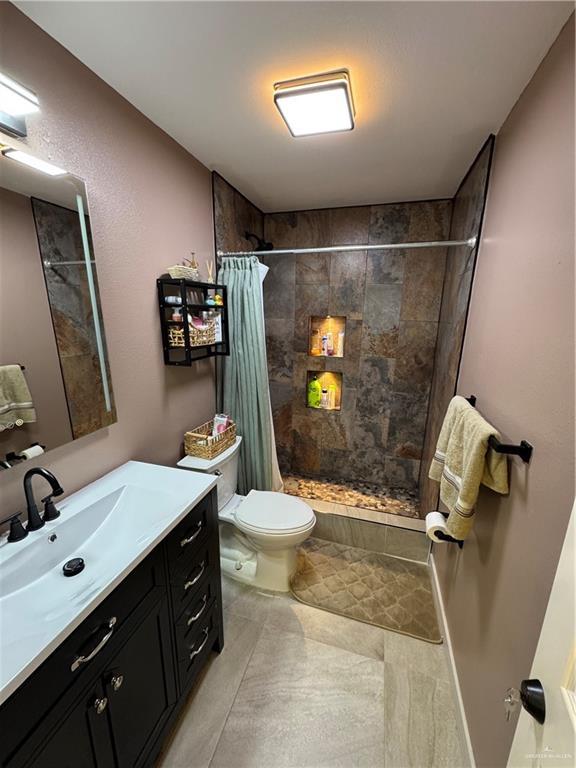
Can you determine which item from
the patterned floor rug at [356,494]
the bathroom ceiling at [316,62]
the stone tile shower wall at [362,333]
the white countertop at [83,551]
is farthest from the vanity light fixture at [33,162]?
the patterned floor rug at [356,494]

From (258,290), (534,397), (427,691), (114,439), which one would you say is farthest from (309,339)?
(427,691)

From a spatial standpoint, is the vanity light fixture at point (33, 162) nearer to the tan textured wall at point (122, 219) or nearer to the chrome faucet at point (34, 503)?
the tan textured wall at point (122, 219)

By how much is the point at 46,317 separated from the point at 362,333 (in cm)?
214

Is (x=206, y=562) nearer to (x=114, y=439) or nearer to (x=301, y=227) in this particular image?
(x=114, y=439)

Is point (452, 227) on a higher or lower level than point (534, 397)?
higher

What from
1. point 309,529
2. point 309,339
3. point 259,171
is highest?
point 259,171

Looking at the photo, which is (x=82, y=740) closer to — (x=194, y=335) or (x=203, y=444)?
(x=203, y=444)

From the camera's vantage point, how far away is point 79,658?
78cm

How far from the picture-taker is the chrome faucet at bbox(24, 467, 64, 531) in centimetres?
98

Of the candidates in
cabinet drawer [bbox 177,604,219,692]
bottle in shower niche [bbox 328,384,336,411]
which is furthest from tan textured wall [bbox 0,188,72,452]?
bottle in shower niche [bbox 328,384,336,411]

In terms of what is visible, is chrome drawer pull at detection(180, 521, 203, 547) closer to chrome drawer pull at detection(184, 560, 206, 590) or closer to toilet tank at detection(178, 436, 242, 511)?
chrome drawer pull at detection(184, 560, 206, 590)

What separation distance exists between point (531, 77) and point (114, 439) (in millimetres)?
2175

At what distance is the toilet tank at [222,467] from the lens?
174 centimetres

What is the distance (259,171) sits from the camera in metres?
1.91
